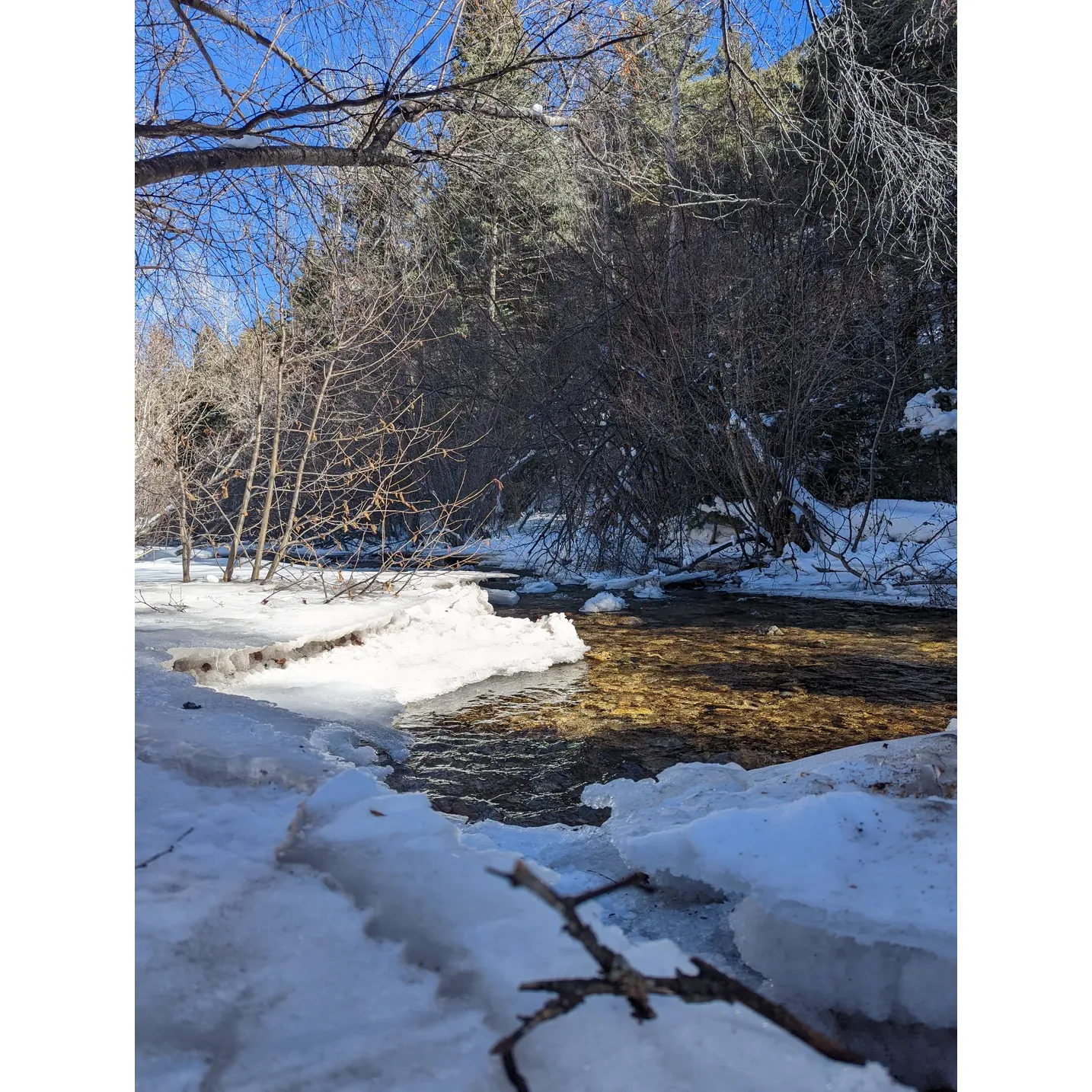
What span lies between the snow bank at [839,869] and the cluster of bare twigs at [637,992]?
8.4 inches

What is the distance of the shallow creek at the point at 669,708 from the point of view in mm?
2441

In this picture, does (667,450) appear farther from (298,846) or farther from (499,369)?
(298,846)

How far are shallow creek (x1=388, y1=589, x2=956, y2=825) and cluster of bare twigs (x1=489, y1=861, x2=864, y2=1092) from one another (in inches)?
45.9

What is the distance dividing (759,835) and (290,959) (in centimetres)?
83

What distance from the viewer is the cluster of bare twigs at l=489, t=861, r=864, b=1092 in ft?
2.70

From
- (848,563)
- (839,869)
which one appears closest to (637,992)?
(839,869)

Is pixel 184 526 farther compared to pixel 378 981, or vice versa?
pixel 184 526

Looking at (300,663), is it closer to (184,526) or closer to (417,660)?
(417,660)

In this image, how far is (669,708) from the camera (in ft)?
10.8

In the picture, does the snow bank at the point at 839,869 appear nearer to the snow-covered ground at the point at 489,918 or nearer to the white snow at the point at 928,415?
the snow-covered ground at the point at 489,918

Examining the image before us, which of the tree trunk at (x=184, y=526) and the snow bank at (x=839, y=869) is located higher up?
the tree trunk at (x=184, y=526)

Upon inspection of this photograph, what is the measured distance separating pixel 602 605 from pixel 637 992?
5.08 meters

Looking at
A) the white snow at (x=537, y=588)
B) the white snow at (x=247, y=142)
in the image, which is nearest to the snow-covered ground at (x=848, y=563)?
the white snow at (x=537, y=588)
